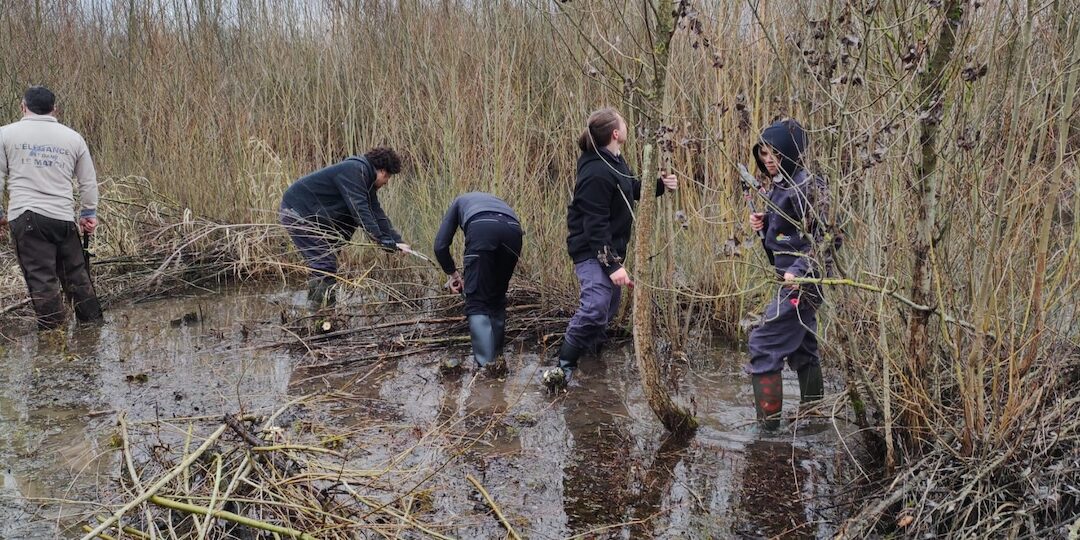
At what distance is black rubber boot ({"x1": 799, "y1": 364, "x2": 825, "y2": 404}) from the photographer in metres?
4.41

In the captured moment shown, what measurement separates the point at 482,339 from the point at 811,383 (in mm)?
2069

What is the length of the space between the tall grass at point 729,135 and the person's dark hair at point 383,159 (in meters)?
0.62

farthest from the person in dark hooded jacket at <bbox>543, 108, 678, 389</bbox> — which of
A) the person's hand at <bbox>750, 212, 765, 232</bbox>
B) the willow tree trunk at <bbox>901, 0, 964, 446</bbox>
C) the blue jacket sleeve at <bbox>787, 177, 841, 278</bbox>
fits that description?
the willow tree trunk at <bbox>901, 0, 964, 446</bbox>

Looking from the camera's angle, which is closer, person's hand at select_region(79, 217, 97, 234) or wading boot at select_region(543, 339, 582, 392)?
wading boot at select_region(543, 339, 582, 392)

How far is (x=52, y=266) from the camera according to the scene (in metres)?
6.59

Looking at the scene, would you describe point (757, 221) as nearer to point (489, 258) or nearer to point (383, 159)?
point (489, 258)

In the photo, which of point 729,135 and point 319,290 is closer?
point 729,135

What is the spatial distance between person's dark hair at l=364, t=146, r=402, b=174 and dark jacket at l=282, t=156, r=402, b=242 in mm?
64

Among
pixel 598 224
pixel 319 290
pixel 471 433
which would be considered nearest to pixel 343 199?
pixel 319 290

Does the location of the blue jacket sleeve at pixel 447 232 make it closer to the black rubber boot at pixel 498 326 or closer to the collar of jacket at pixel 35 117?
the black rubber boot at pixel 498 326

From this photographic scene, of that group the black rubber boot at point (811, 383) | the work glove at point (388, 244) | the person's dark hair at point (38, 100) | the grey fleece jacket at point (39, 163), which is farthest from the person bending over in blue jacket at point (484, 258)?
the person's dark hair at point (38, 100)

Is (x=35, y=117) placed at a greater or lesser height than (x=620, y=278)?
greater

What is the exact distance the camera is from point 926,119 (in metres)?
3.03

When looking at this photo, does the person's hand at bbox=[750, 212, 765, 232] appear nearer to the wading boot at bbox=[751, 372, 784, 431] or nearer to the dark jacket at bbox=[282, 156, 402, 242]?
the wading boot at bbox=[751, 372, 784, 431]
